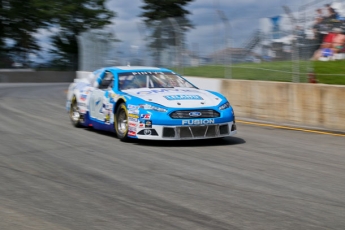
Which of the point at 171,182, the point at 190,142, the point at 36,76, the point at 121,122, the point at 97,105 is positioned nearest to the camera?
the point at 171,182

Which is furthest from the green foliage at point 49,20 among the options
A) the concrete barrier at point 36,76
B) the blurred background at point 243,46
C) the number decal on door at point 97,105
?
the number decal on door at point 97,105

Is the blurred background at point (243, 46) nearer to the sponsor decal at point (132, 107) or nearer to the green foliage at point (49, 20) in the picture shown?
the sponsor decal at point (132, 107)

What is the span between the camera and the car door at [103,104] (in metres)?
11.0

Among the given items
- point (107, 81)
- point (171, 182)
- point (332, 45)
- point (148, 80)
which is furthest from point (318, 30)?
point (171, 182)

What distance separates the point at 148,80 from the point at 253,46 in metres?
5.51

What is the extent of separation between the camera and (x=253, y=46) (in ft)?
52.4

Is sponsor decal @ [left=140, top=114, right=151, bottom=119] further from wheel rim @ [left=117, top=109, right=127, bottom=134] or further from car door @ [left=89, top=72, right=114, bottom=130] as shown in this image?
car door @ [left=89, top=72, right=114, bottom=130]

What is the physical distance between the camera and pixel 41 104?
1912 cm

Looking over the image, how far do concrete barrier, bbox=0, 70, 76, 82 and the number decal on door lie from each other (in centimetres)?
3196

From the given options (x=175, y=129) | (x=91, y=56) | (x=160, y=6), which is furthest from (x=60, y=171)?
(x=160, y=6)

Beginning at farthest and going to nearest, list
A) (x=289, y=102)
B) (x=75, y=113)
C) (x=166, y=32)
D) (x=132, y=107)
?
(x=166, y=32)
(x=289, y=102)
(x=75, y=113)
(x=132, y=107)

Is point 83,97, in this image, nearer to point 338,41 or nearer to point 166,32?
point 338,41

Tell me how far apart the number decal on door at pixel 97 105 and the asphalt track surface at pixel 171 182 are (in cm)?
36

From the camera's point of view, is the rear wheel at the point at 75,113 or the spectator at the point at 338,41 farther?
the spectator at the point at 338,41
